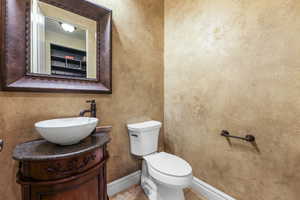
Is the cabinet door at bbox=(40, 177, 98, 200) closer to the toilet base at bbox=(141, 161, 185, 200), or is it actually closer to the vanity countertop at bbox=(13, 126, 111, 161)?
the vanity countertop at bbox=(13, 126, 111, 161)

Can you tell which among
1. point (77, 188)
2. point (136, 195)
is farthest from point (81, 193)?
point (136, 195)

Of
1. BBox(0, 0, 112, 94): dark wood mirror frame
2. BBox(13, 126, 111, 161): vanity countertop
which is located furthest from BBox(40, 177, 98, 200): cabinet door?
BBox(0, 0, 112, 94): dark wood mirror frame

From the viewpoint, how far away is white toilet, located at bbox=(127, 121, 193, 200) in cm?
109

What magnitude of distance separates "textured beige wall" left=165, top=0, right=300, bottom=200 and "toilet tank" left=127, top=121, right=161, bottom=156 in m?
0.38

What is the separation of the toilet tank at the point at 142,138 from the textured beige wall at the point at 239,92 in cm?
38

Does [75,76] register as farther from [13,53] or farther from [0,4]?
[0,4]

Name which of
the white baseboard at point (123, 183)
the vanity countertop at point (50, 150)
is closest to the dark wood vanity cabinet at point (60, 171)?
the vanity countertop at point (50, 150)

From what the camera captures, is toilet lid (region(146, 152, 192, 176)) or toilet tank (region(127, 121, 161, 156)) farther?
toilet tank (region(127, 121, 161, 156))

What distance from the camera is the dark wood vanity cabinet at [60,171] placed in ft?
2.19

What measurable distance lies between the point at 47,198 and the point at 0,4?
129 cm

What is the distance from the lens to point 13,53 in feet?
3.01

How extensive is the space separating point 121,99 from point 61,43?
76cm

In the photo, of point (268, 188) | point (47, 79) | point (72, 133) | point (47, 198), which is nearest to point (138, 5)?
point (47, 79)

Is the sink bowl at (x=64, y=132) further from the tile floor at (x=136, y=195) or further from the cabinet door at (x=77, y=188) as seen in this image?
the tile floor at (x=136, y=195)
